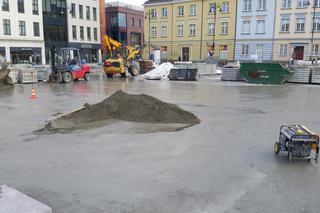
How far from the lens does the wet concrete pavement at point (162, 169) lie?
5174 mm

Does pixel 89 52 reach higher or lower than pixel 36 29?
lower

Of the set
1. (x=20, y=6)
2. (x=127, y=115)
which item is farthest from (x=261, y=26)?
(x=127, y=115)

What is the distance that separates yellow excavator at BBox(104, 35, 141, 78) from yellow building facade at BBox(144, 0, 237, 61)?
2310 centimetres

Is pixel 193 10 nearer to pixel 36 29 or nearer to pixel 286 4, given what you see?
pixel 286 4

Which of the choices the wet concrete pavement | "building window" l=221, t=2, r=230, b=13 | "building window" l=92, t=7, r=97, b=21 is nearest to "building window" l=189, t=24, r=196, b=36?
"building window" l=221, t=2, r=230, b=13

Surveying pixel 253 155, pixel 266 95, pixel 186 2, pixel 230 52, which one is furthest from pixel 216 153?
pixel 186 2

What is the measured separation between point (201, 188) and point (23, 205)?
9.68 feet

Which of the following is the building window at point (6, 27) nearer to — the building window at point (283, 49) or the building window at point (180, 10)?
the building window at point (180, 10)

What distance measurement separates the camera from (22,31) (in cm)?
4728

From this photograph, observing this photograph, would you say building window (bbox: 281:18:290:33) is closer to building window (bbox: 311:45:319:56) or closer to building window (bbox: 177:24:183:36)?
building window (bbox: 311:45:319:56)

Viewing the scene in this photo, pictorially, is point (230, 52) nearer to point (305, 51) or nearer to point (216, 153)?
point (305, 51)

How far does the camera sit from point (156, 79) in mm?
29688

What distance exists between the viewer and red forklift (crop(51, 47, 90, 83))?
1008 inches

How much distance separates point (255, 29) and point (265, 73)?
28.8m
